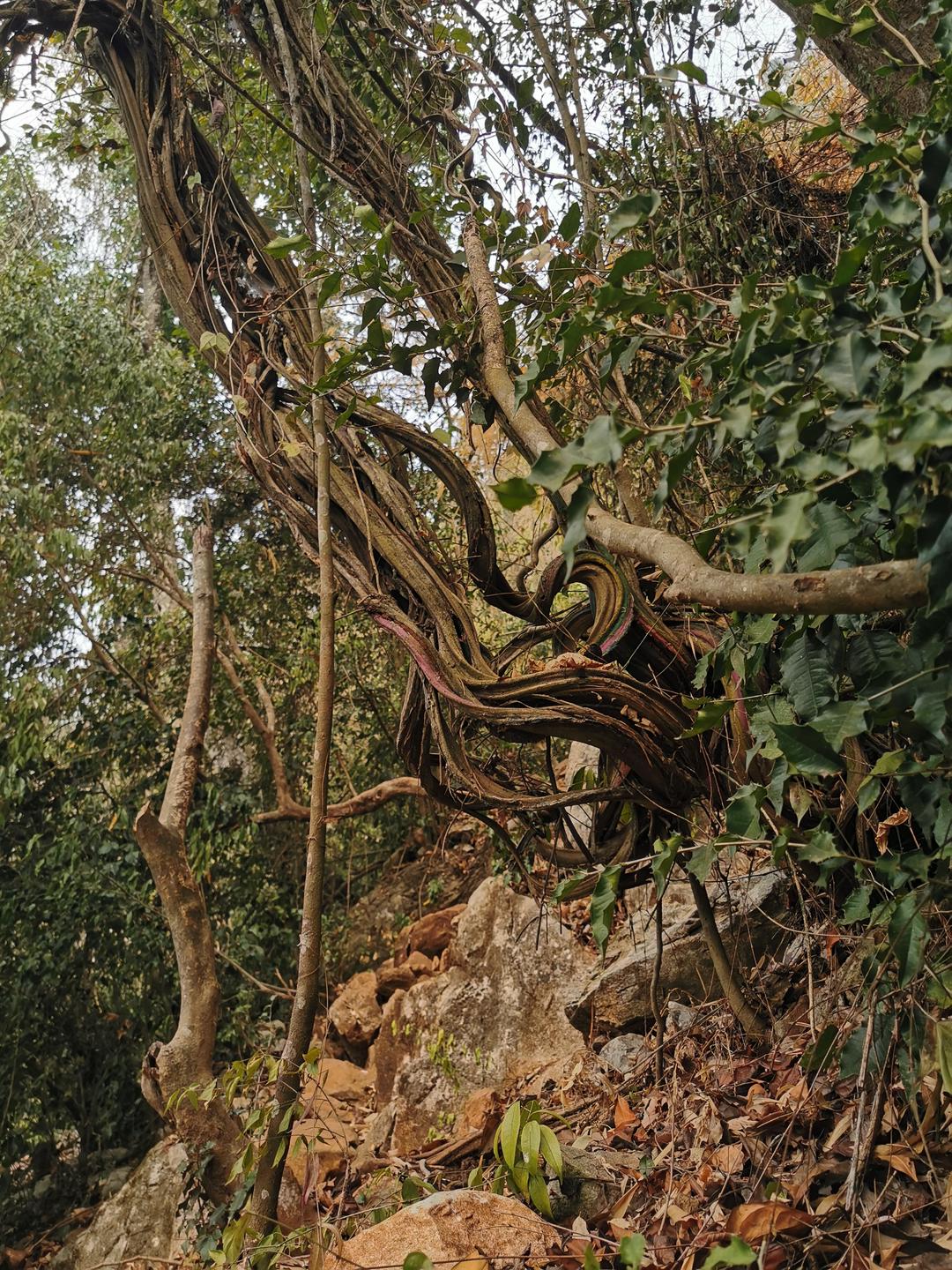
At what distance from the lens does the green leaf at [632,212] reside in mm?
1232

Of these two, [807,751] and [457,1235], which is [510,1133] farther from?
[807,751]

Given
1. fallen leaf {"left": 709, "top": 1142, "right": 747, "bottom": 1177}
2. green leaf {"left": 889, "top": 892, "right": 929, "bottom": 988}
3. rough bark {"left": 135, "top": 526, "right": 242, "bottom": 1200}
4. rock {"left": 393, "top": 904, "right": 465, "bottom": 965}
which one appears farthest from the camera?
rock {"left": 393, "top": 904, "right": 465, "bottom": 965}

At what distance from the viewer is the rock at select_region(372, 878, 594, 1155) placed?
313 centimetres

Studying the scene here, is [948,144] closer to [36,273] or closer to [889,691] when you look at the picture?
[889,691]

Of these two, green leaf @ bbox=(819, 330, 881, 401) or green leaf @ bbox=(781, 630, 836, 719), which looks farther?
green leaf @ bbox=(781, 630, 836, 719)

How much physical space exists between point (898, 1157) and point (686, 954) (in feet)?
3.50

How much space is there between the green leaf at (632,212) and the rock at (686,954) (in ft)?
4.83

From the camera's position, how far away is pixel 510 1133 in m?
1.54

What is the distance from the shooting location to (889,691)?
110cm

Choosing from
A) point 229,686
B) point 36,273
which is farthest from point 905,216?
point 36,273

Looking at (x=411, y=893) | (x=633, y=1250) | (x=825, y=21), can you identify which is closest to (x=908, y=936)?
(x=633, y=1250)

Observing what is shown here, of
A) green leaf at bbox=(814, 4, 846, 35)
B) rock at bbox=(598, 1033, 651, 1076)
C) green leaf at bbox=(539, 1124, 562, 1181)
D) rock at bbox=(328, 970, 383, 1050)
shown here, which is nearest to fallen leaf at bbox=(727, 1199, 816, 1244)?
green leaf at bbox=(539, 1124, 562, 1181)

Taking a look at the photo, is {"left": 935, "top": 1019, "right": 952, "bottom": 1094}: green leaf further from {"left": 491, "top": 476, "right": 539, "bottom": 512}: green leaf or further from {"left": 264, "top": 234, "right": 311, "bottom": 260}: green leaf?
{"left": 264, "top": 234, "right": 311, "bottom": 260}: green leaf

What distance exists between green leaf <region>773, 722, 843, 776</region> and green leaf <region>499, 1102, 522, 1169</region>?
753 millimetres
